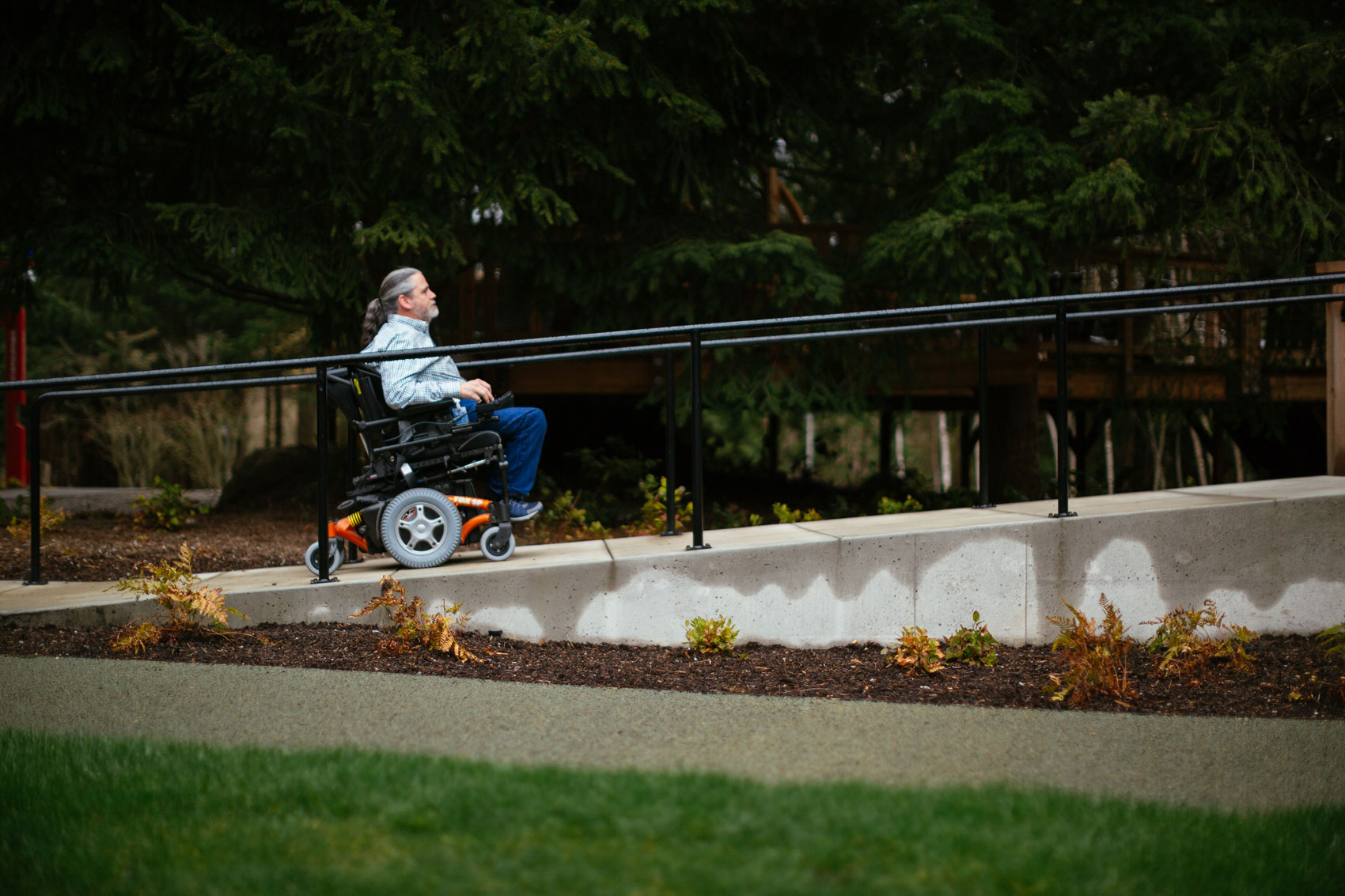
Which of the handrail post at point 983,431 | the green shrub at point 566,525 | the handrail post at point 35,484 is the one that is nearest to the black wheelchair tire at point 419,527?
the handrail post at point 35,484

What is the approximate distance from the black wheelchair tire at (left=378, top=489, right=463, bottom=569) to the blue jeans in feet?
1.19

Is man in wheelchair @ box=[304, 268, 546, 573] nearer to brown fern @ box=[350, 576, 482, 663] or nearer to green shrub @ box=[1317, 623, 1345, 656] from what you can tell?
brown fern @ box=[350, 576, 482, 663]

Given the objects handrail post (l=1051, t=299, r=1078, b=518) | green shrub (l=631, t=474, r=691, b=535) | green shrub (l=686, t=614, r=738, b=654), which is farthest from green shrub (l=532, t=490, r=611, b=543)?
handrail post (l=1051, t=299, r=1078, b=518)

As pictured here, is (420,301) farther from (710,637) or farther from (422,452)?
(710,637)

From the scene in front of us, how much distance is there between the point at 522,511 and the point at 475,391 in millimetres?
584

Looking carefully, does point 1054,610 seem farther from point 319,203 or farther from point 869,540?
point 319,203

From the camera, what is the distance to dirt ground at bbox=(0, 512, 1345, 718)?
148 inches

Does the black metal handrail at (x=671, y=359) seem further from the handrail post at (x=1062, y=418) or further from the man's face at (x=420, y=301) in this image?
the man's face at (x=420, y=301)

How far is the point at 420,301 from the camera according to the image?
4879 millimetres

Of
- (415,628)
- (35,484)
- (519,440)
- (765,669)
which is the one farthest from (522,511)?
(35,484)

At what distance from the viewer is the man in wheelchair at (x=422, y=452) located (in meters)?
4.62

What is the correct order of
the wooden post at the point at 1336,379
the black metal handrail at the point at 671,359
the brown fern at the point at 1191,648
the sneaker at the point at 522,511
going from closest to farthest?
the brown fern at the point at 1191,648 < the black metal handrail at the point at 671,359 < the sneaker at the point at 522,511 < the wooden post at the point at 1336,379

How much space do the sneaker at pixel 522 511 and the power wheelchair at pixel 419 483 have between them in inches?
2.5

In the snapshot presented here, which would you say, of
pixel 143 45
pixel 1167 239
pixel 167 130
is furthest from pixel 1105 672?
pixel 167 130
